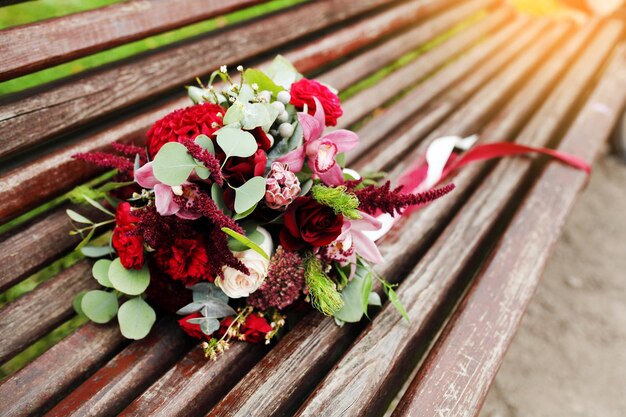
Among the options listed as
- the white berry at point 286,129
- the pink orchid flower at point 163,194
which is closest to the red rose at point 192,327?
the pink orchid flower at point 163,194

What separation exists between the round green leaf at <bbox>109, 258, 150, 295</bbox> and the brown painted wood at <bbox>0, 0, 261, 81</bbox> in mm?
542

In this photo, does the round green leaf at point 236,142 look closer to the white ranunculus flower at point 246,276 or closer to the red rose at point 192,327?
the white ranunculus flower at point 246,276

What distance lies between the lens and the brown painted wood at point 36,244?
1.22 metres

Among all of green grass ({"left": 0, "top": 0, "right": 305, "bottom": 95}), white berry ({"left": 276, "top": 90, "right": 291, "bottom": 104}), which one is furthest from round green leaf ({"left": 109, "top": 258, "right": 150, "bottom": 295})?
green grass ({"left": 0, "top": 0, "right": 305, "bottom": 95})

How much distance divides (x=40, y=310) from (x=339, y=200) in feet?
2.48

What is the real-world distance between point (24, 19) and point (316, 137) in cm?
235

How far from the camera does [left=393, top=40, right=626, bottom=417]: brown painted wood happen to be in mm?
1134

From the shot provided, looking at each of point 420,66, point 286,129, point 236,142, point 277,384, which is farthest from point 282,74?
point 420,66

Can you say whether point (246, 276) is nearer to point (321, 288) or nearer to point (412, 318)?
point (321, 288)

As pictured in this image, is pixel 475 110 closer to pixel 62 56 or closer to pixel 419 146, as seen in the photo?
pixel 419 146

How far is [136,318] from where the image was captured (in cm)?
115

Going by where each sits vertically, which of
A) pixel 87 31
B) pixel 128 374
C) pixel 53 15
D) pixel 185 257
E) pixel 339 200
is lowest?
pixel 53 15

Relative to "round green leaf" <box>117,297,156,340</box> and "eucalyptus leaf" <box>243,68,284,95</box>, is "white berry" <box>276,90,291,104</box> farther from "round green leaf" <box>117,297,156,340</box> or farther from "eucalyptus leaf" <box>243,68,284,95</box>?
"round green leaf" <box>117,297,156,340</box>

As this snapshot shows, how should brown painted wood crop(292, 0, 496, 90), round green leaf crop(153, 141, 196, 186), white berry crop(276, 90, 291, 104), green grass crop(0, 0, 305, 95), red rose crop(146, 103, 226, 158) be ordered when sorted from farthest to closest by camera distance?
green grass crop(0, 0, 305, 95)
brown painted wood crop(292, 0, 496, 90)
white berry crop(276, 90, 291, 104)
red rose crop(146, 103, 226, 158)
round green leaf crop(153, 141, 196, 186)
